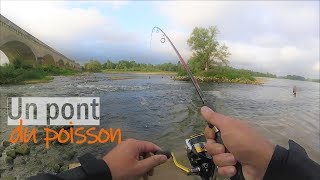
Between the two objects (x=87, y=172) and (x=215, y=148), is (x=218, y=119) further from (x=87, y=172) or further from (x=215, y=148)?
(x=87, y=172)

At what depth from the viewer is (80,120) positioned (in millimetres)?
14984

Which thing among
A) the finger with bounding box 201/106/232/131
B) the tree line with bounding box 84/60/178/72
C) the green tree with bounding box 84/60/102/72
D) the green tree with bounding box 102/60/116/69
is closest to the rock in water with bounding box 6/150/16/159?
the finger with bounding box 201/106/232/131

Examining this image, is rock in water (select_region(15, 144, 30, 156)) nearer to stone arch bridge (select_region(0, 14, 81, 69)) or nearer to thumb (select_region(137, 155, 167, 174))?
thumb (select_region(137, 155, 167, 174))

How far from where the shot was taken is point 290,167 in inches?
69.9

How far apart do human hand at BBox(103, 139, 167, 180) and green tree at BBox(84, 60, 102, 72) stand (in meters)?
108

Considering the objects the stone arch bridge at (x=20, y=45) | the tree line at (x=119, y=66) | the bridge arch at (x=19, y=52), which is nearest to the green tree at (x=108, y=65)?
the tree line at (x=119, y=66)

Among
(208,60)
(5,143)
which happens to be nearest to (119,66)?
(208,60)

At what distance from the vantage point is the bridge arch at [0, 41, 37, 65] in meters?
47.1

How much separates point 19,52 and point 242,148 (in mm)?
58220

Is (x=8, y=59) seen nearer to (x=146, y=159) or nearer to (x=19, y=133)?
(x=19, y=133)

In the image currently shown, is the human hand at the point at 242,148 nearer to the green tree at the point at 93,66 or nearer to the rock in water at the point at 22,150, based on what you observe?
the rock in water at the point at 22,150

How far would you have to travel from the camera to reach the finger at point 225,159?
1948mm

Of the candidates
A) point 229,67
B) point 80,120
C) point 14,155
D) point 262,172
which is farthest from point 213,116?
point 229,67

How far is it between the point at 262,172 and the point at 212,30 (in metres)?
67.7
